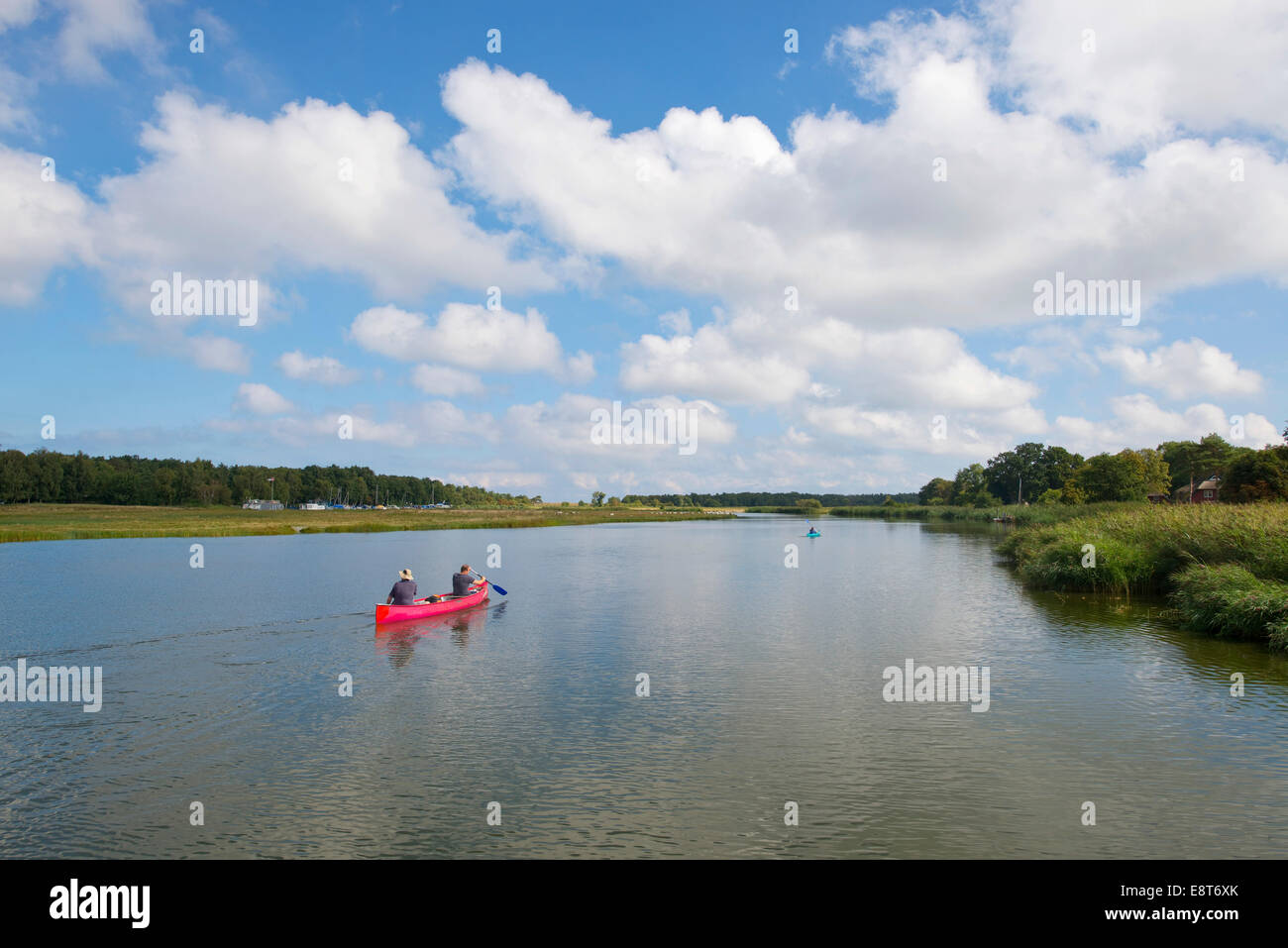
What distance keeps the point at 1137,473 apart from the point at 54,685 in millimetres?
→ 138002

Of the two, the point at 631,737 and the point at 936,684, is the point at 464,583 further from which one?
the point at 936,684

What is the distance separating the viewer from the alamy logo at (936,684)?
20062 mm

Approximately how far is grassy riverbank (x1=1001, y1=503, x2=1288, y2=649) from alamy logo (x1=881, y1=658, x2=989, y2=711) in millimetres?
10575

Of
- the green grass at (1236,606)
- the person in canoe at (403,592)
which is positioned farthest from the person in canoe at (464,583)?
the green grass at (1236,606)

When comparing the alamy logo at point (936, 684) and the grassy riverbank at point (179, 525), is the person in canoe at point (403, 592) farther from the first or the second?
the grassy riverbank at point (179, 525)

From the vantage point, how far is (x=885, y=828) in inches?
470

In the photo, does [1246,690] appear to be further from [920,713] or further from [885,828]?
[885,828]

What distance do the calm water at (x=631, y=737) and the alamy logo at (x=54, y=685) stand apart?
0.49 m

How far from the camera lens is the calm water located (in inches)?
462
